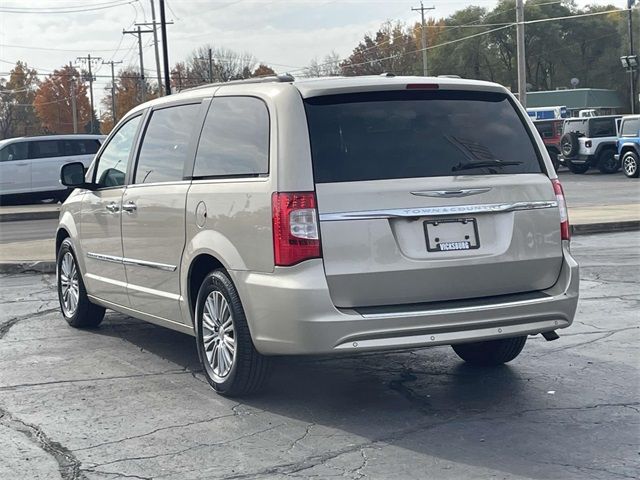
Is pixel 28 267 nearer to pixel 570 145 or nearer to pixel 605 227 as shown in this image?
pixel 605 227

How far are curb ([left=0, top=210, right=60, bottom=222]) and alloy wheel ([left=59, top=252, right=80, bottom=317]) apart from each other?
1566 centimetres

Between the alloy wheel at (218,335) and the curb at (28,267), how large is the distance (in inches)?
274

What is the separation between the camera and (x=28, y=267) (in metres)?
12.6

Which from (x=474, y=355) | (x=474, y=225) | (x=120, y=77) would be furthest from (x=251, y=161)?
(x=120, y=77)

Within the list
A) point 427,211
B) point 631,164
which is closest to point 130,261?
point 427,211

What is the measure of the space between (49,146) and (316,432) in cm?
2340

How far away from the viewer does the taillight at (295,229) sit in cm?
525

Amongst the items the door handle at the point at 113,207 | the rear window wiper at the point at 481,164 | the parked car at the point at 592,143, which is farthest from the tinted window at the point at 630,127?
the rear window wiper at the point at 481,164

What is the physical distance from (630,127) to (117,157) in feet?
88.3

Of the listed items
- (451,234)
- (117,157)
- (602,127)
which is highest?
(602,127)

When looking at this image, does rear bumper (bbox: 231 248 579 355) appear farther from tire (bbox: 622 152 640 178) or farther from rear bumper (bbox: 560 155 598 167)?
rear bumper (bbox: 560 155 598 167)

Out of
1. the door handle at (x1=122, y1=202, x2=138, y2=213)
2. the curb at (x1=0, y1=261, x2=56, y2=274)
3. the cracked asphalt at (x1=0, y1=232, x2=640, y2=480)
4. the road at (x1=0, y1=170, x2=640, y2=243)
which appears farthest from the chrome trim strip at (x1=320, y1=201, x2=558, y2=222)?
the road at (x1=0, y1=170, x2=640, y2=243)

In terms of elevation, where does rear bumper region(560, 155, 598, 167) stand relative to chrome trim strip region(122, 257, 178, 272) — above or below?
below

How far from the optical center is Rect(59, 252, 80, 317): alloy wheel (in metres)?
8.41
